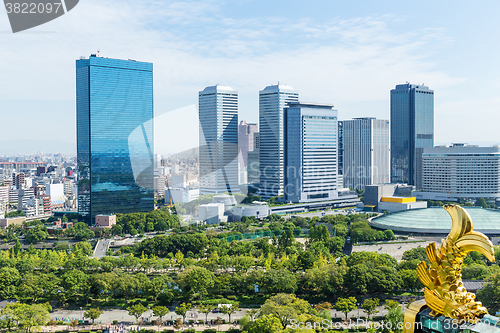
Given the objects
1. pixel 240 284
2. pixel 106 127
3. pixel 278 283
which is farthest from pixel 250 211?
pixel 278 283

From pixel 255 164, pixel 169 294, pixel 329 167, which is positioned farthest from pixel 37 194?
pixel 169 294

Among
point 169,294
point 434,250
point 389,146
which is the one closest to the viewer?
point 434,250

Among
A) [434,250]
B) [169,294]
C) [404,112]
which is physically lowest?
[169,294]

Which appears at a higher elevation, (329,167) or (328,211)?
(329,167)

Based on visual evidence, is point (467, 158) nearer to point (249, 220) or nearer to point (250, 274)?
point (249, 220)

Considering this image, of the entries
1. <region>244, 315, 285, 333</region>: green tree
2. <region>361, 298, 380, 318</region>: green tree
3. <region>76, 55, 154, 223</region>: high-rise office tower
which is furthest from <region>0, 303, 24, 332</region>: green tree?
<region>76, 55, 154, 223</region>: high-rise office tower

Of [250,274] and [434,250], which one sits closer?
[434,250]

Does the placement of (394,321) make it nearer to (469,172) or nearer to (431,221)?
(431,221)

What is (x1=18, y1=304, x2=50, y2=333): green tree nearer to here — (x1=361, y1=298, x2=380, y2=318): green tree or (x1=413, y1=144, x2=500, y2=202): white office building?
(x1=361, y1=298, x2=380, y2=318): green tree
